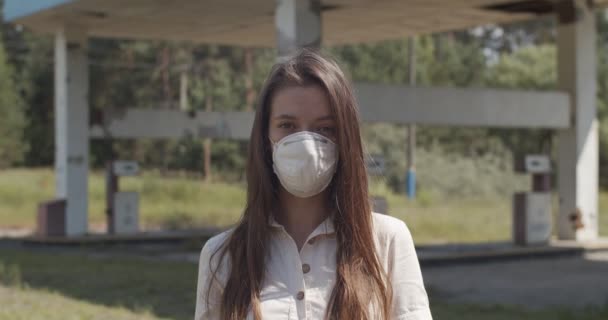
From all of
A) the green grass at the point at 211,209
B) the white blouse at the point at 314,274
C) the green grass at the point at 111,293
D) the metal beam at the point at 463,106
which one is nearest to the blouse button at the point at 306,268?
the white blouse at the point at 314,274

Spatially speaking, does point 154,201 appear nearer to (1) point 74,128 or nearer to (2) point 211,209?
(2) point 211,209

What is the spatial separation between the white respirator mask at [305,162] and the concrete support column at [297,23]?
955 cm

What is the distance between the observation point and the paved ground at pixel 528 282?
401 inches

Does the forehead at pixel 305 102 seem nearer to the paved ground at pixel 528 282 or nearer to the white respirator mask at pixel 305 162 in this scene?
the white respirator mask at pixel 305 162

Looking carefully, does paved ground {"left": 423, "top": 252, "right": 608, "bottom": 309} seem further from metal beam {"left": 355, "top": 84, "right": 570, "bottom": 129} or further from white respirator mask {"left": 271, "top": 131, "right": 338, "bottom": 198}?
white respirator mask {"left": 271, "top": 131, "right": 338, "bottom": 198}

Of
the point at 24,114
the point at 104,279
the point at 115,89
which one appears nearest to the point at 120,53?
the point at 115,89

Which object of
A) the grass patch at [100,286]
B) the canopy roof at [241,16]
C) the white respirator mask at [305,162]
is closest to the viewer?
the white respirator mask at [305,162]

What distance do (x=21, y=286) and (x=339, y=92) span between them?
953cm

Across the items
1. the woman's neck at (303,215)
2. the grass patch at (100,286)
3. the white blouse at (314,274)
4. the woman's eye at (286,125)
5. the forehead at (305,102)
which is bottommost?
the grass patch at (100,286)

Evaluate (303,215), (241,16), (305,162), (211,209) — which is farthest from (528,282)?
(211,209)

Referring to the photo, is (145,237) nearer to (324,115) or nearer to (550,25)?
(324,115)

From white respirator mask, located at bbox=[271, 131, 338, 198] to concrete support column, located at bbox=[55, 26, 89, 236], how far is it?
15.7 meters

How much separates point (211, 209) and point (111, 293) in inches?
624

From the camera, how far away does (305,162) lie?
218 centimetres
